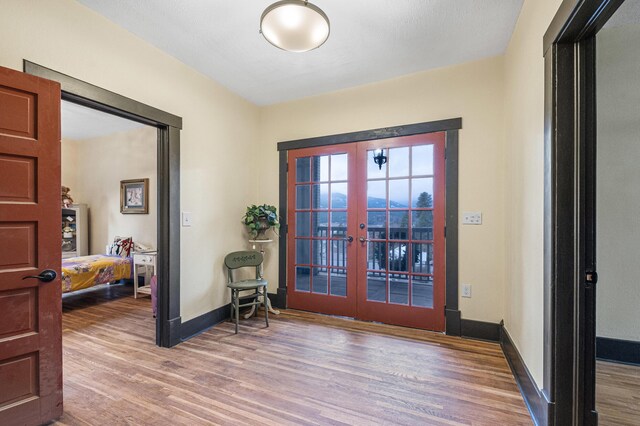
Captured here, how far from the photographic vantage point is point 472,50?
2.58 meters

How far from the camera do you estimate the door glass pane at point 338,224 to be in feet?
11.0

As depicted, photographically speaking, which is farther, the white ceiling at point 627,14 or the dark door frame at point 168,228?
the dark door frame at point 168,228

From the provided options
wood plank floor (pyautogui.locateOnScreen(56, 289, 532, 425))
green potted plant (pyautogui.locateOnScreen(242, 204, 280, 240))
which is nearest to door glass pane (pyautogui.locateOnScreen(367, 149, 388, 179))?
green potted plant (pyautogui.locateOnScreen(242, 204, 280, 240))

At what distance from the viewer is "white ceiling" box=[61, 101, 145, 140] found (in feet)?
13.4

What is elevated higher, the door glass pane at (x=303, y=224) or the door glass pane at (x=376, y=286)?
the door glass pane at (x=303, y=224)

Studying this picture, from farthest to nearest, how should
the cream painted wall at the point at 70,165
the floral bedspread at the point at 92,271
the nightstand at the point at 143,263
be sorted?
the cream painted wall at the point at 70,165
the nightstand at the point at 143,263
the floral bedspread at the point at 92,271

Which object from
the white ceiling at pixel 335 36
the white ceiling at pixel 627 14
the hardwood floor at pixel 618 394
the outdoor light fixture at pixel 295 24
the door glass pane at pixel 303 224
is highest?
the white ceiling at pixel 335 36

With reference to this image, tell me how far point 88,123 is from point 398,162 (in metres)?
4.92

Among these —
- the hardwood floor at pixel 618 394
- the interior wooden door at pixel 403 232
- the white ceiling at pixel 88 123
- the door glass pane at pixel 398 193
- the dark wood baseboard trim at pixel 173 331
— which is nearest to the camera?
the hardwood floor at pixel 618 394

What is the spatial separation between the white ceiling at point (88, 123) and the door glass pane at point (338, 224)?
347cm

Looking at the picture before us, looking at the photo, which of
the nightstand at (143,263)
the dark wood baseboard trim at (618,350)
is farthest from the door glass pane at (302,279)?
the dark wood baseboard trim at (618,350)

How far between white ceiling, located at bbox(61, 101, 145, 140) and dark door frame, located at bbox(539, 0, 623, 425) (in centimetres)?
489

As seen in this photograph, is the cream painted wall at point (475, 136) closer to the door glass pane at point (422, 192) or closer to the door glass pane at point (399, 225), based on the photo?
the door glass pane at point (422, 192)

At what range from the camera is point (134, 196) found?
4.95 metres
